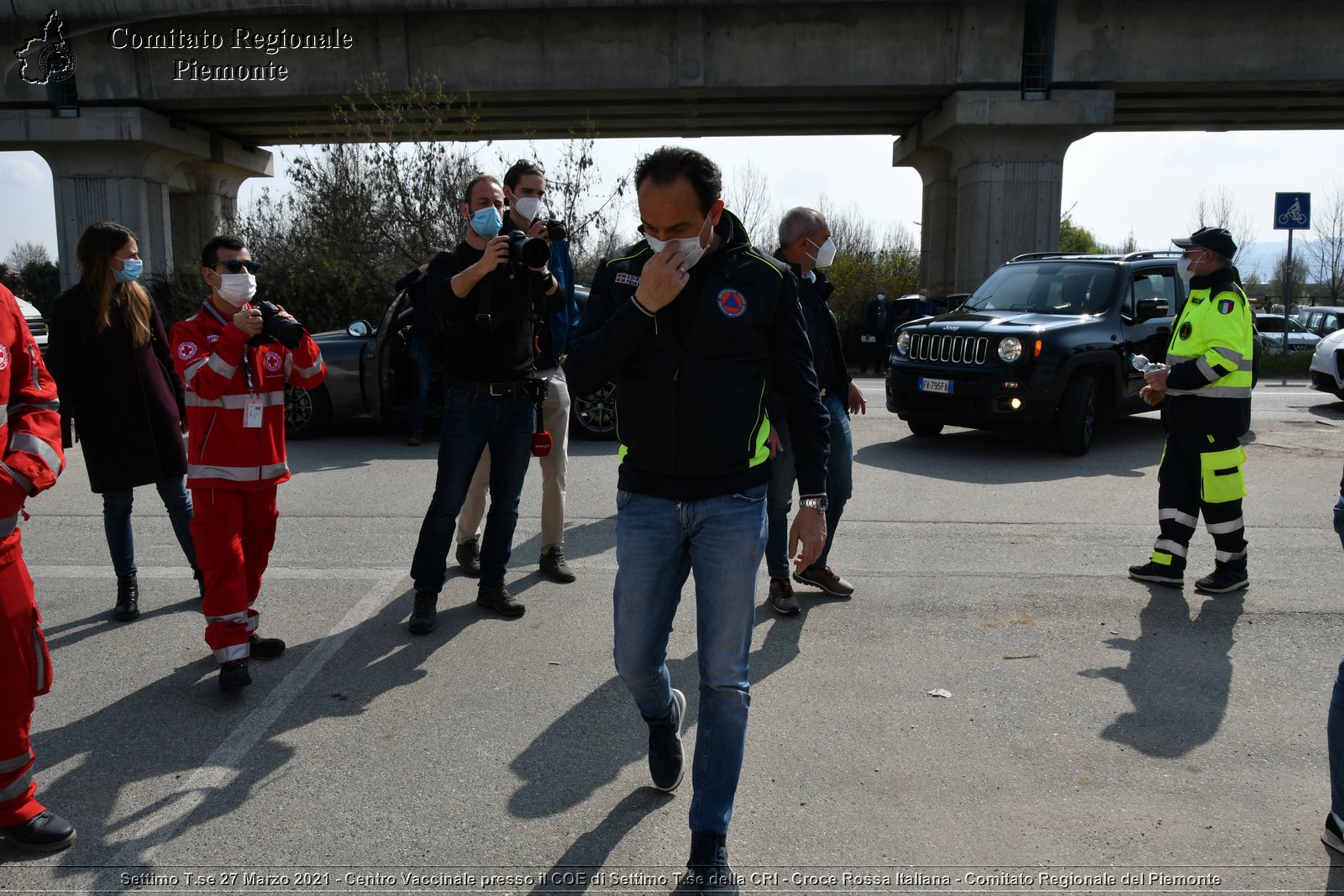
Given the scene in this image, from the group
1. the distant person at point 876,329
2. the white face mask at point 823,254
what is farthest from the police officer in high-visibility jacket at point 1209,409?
the distant person at point 876,329

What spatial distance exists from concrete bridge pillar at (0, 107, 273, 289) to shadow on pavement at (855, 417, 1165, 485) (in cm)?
1835

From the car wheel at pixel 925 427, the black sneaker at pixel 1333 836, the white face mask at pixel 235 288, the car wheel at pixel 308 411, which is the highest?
the white face mask at pixel 235 288

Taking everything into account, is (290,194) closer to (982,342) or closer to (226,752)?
(982,342)

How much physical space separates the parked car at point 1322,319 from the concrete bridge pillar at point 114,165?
29.2 m

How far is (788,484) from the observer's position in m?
5.39

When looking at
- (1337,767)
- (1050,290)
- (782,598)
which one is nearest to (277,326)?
(782,598)

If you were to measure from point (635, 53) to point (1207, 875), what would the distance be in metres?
23.0

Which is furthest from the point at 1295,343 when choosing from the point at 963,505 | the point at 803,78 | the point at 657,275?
the point at 657,275

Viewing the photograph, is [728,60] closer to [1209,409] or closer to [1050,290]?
[1050,290]

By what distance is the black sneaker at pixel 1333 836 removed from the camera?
3104 mm

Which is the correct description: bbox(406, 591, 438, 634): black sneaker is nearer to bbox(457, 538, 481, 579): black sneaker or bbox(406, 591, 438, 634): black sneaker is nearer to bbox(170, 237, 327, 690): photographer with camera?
bbox(170, 237, 327, 690): photographer with camera

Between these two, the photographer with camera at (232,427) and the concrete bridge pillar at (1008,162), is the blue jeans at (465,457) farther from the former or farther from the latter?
the concrete bridge pillar at (1008,162)

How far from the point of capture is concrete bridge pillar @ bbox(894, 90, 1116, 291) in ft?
78.8

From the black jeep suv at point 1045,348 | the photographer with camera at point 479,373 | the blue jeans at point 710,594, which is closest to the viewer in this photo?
the blue jeans at point 710,594
